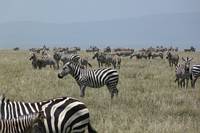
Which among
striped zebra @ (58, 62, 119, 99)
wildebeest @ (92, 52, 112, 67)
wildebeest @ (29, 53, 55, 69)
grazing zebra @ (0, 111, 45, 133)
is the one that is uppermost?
grazing zebra @ (0, 111, 45, 133)

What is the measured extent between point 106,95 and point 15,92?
3287mm

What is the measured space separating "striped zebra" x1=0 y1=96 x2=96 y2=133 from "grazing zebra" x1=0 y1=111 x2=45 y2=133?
42.6 inches

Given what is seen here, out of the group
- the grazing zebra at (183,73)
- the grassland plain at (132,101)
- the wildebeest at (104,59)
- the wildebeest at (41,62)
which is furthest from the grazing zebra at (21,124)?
the wildebeest at (104,59)

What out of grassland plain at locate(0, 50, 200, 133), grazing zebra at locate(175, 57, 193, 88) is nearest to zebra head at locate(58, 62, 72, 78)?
grassland plain at locate(0, 50, 200, 133)

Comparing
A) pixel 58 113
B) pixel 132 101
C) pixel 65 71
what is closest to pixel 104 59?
pixel 65 71

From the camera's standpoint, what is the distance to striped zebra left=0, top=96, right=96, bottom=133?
7.94 meters

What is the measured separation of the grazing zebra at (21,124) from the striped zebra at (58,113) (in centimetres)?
108

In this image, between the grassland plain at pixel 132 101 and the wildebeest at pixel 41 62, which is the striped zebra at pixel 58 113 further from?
the wildebeest at pixel 41 62

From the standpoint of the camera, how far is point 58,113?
26.2 ft

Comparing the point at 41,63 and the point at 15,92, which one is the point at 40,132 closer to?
the point at 15,92

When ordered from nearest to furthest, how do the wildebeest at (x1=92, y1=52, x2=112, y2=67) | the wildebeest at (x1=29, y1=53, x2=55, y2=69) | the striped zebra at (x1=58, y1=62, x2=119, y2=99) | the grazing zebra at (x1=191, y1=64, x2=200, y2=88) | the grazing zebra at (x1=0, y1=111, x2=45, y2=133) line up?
the grazing zebra at (x1=0, y1=111, x2=45, y2=133)
the striped zebra at (x1=58, y1=62, x2=119, y2=99)
the grazing zebra at (x1=191, y1=64, x2=200, y2=88)
the wildebeest at (x1=29, y1=53, x2=55, y2=69)
the wildebeest at (x1=92, y1=52, x2=112, y2=67)

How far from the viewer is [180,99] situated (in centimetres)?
1659

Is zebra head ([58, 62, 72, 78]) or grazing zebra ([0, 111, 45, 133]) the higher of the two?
grazing zebra ([0, 111, 45, 133])

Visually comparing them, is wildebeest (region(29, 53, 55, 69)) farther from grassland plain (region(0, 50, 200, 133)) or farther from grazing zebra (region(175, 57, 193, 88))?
grazing zebra (region(175, 57, 193, 88))
